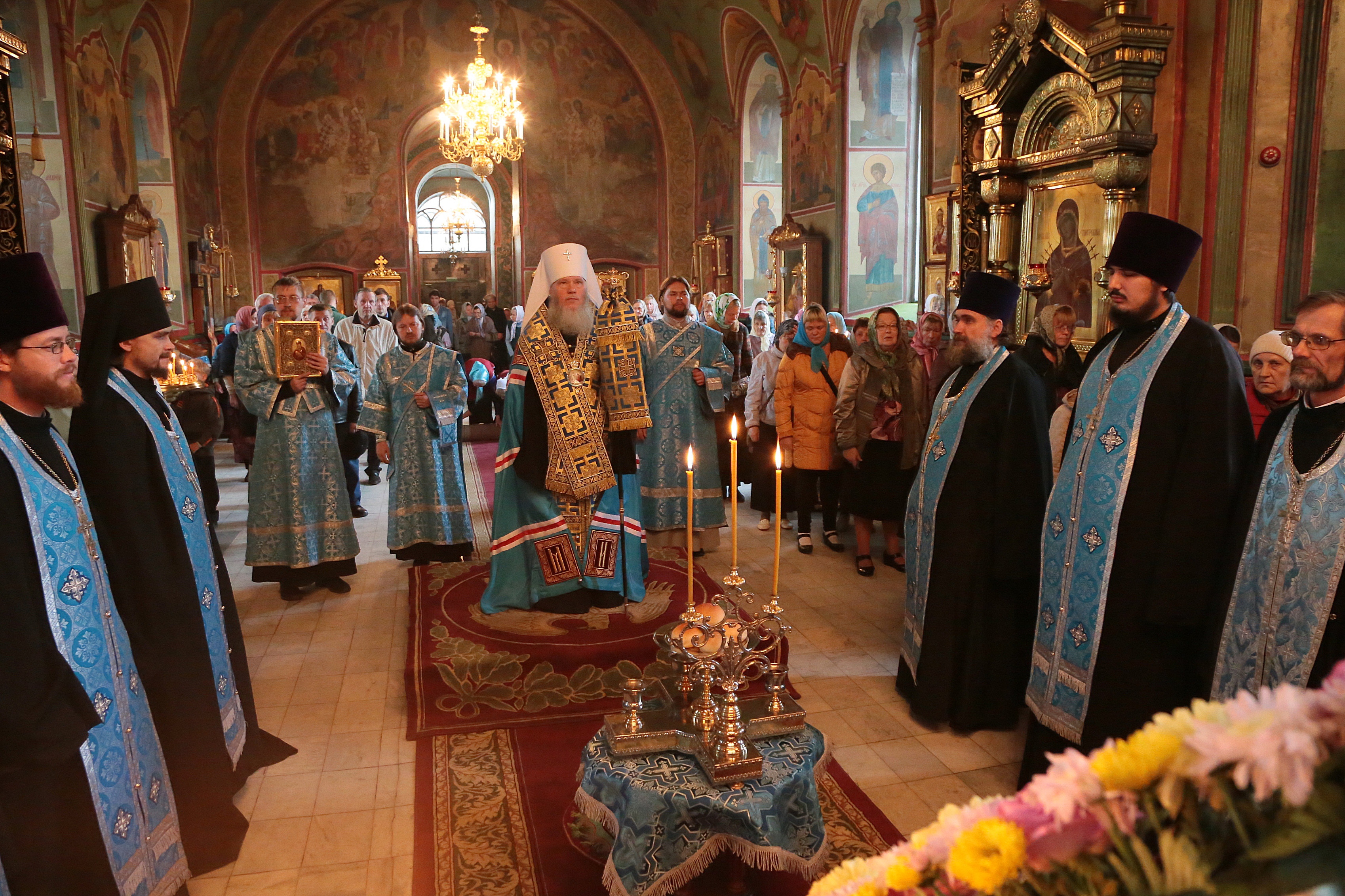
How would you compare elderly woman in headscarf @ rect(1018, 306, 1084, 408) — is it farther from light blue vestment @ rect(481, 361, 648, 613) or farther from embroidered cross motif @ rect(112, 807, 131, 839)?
embroidered cross motif @ rect(112, 807, 131, 839)

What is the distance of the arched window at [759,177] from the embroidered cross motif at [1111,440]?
43.1 feet

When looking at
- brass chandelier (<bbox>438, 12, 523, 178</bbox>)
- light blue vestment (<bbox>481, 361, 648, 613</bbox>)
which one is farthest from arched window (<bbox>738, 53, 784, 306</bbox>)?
light blue vestment (<bbox>481, 361, 648, 613</bbox>)

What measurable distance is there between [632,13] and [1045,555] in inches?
655

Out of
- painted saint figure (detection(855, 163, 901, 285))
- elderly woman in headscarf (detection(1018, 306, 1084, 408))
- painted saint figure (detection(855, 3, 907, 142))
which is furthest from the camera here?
painted saint figure (detection(855, 163, 901, 285))

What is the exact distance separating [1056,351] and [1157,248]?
11.4ft

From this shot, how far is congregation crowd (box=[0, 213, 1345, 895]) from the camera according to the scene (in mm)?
2264

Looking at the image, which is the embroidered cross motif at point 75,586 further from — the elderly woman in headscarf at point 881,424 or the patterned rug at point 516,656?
the elderly woman in headscarf at point 881,424

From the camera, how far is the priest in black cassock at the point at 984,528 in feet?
12.3

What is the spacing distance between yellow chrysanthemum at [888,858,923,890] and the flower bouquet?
0.10ft

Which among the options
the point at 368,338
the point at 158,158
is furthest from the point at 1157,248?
the point at 158,158

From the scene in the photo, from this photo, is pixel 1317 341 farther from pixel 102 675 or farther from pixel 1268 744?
pixel 102 675

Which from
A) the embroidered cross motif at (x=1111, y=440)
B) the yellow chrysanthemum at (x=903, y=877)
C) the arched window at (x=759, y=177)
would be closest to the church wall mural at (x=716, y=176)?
the arched window at (x=759, y=177)

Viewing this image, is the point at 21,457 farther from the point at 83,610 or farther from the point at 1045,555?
the point at 1045,555

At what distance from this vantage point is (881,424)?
20.1 ft
